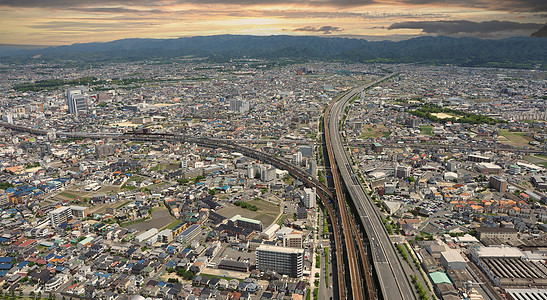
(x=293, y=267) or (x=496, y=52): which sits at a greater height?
(x=496, y=52)

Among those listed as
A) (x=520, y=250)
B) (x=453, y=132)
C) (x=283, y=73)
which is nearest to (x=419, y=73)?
(x=283, y=73)

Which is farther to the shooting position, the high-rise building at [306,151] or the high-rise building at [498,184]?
the high-rise building at [306,151]

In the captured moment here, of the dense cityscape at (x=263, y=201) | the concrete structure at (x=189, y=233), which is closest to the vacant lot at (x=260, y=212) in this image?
the dense cityscape at (x=263, y=201)

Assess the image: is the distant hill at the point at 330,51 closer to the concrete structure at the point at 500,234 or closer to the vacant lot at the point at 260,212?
the concrete structure at the point at 500,234

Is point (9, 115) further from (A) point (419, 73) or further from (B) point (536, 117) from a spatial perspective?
(A) point (419, 73)

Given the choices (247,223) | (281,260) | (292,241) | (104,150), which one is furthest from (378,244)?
(104,150)

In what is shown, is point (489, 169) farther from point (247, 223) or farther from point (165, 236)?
point (165, 236)
